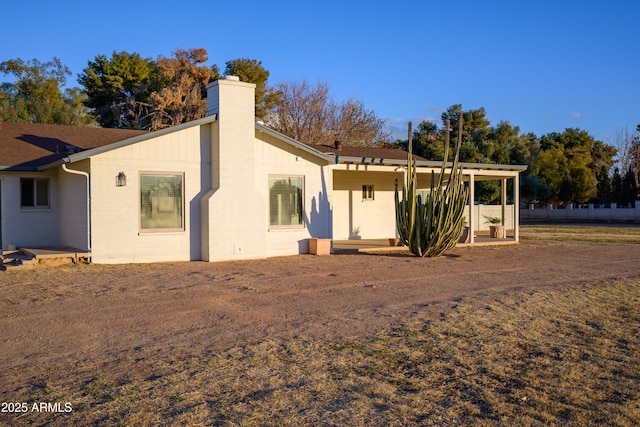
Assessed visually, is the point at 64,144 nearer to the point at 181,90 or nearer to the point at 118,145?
the point at 118,145

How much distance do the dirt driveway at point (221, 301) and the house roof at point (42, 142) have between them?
4.24m

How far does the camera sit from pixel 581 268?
1405 cm

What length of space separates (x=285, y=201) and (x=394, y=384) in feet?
38.0

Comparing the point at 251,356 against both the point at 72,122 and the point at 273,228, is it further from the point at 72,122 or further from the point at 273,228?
the point at 72,122

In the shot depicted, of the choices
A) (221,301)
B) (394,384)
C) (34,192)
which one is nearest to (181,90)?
(34,192)

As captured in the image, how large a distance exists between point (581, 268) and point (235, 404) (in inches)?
449

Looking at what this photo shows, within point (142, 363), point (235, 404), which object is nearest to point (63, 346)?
point (142, 363)

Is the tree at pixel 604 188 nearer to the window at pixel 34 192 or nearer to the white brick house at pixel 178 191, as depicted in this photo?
the white brick house at pixel 178 191

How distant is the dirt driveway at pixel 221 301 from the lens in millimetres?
6562

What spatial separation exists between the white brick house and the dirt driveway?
0.87m

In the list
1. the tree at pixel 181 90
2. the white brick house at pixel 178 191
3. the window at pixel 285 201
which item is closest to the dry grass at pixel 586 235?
the window at pixel 285 201

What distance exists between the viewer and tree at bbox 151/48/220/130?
34.2 meters

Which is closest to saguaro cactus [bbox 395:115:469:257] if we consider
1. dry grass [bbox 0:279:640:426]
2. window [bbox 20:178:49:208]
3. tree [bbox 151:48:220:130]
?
dry grass [bbox 0:279:640:426]

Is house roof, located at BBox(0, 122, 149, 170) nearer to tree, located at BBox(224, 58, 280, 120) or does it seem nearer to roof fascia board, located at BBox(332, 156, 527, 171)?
roof fascia board, located at BBox(332, 156, 527, 171)
